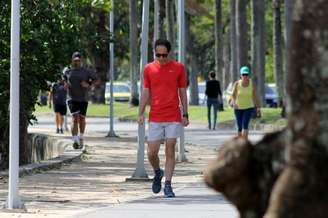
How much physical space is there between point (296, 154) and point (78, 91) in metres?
18.4

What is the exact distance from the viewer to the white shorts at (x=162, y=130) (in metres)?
14.1

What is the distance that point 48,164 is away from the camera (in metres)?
18.4

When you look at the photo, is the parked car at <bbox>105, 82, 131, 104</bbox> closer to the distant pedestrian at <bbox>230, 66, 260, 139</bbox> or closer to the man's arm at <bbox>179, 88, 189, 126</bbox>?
the distant pedestrian at <bbox>230, 66, 260, 139</bbox>

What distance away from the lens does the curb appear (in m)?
17.5

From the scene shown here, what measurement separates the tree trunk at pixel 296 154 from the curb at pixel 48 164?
11.9 meters

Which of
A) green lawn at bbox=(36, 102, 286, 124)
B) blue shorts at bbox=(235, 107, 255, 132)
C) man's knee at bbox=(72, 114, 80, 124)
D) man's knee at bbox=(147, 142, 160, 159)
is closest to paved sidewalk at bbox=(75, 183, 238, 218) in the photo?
man's knee at bbox=(147, 142, 160, 159)

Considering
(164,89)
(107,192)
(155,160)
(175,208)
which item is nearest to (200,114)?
(107,192)

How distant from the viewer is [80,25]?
21.4 metres

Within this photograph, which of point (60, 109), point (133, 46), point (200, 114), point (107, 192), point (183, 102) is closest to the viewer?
point (183, 102)

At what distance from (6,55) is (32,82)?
2.53ft

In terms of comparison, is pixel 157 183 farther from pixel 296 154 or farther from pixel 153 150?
pixel 296 154

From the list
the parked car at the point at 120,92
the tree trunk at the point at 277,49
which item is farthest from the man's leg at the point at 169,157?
the parked car at the point at 120,92

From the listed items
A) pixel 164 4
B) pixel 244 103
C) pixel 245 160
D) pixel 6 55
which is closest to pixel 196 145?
pixel 244 103

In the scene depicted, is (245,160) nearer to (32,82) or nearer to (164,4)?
(32,82)
